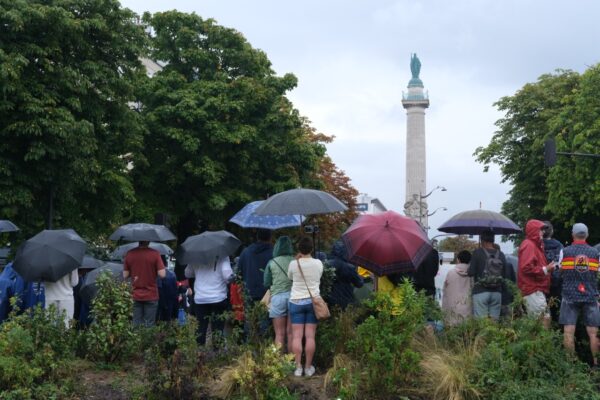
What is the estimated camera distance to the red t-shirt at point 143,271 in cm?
1070

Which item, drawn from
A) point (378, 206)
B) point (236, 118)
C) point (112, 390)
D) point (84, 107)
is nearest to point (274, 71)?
point (236, 118)

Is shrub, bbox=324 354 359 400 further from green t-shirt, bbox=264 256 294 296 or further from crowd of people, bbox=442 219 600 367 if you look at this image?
crowd of people, bbox=442 219 600 367

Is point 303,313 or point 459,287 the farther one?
point 459,287

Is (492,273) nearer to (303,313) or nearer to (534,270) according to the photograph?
(534,270)

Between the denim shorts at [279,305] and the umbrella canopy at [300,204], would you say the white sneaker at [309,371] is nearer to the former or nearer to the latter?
the denim shorts at [279,305]

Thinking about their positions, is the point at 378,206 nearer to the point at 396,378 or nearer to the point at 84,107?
the point at 84,107

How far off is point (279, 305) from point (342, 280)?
1.00 metres

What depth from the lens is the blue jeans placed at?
9.95 m

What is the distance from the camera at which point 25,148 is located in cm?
2158

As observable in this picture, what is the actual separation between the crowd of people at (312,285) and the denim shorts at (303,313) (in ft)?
0.04

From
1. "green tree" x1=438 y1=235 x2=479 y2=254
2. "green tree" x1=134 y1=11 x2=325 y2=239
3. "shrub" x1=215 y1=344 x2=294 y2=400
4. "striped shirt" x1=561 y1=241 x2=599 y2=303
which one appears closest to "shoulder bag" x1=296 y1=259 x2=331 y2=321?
"shrub" x1=215 y1=344 x2=294 y2=400

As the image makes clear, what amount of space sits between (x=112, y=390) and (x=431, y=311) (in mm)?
3711

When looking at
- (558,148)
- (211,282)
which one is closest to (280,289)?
(211,282)

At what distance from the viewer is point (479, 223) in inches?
444
